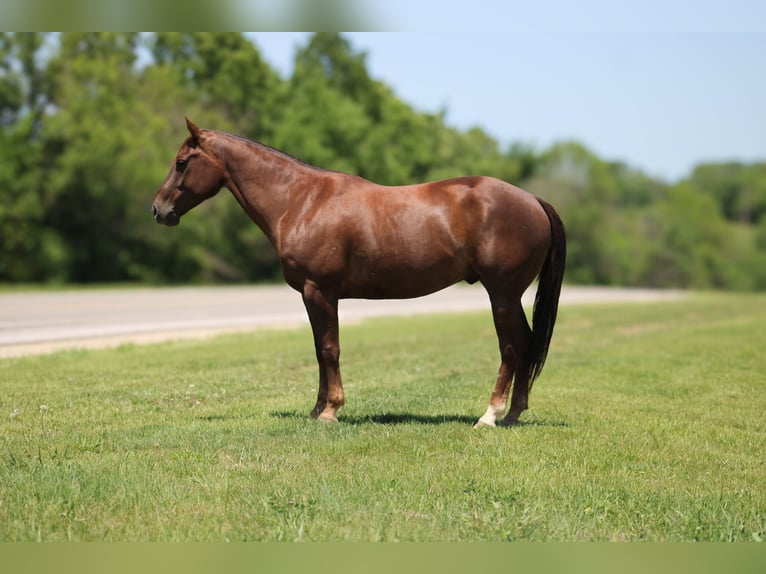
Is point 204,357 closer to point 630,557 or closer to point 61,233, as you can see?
point 630,557

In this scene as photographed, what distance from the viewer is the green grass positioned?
4.98 metres

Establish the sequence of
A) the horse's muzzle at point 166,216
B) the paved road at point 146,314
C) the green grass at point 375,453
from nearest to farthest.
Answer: the green grass at point 375,453
the horse's muzzle at point 166,216
the paved road at point 146,314

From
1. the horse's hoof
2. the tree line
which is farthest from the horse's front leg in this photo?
the tree line

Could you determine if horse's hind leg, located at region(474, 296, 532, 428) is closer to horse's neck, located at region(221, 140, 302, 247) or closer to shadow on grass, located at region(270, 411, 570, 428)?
shadow on grass, located at region(270, 411, 570, 428)

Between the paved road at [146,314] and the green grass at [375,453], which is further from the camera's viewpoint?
the paved road at [146,314]

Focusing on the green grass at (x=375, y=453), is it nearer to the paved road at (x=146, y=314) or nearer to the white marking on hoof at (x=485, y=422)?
the white marking on hoof at (x=485, y=422)

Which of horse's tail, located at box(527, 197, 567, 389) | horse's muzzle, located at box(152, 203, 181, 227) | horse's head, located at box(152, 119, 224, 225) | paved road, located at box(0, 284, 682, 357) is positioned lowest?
paved road, located at box(0, 284, 682, 357)

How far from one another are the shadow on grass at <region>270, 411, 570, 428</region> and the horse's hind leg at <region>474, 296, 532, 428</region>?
0.64 ft

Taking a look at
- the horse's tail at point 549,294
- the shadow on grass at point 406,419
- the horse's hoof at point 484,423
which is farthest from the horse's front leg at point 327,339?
the horse's tail at point 549,294

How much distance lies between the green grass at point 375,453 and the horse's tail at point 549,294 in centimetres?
75

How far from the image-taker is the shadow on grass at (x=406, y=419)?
311 inches

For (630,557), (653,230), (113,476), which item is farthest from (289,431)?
(653,230)

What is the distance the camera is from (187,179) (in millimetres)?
8086

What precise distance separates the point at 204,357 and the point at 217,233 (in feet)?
105
